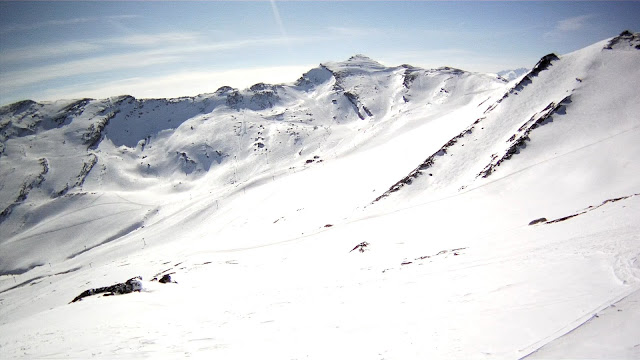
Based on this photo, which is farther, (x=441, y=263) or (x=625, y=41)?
(x=625, y=41)

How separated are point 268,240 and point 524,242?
43268 mm

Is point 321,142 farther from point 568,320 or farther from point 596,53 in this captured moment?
point 568,320

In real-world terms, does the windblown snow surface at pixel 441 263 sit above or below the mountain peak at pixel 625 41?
below

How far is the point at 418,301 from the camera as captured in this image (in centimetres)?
1439

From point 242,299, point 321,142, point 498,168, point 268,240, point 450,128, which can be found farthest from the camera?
point 321,142

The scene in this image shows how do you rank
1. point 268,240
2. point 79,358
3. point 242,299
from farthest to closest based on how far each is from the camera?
point 268,240 < point 242,299 < point 79,358

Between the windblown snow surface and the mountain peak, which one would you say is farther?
the mountain peak

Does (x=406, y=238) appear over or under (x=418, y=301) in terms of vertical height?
under

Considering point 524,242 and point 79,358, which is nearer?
point 79,358

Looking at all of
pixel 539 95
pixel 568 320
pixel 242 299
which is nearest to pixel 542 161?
pixel 539 95

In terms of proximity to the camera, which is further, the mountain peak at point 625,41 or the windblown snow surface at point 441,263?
the mountain peak at point 625,41

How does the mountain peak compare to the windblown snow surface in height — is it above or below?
above

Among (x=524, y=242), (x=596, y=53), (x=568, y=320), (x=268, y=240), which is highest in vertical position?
(x=596, y=53)

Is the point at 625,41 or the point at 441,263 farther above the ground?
the point at 625,41
